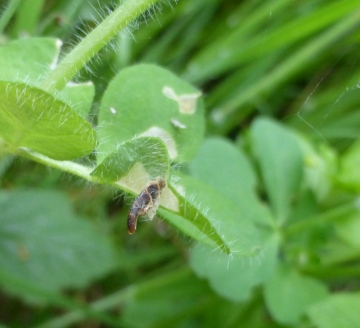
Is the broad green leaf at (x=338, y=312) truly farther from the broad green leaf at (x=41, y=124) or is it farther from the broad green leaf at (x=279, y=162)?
the broad green leaf at (x=41, y=124)

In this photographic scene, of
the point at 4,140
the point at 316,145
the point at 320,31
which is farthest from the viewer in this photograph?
the point at 320,31

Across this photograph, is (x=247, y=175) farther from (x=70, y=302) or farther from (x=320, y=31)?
(x=320, y=31)

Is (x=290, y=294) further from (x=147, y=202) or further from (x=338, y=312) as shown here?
(x=147, y=202)

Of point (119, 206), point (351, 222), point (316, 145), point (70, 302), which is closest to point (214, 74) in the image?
point (316, 145)

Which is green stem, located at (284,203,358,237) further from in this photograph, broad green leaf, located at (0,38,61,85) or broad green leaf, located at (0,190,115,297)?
broad green leaf, located at (0,38,61,85)

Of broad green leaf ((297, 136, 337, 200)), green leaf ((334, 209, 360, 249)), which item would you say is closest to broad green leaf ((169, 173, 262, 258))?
green leaf ((334, 209, 360, 249))

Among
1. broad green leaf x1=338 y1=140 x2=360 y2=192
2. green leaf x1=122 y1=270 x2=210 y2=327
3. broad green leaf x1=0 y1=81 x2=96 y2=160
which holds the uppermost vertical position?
A: broad green leaf x1=0 y1=81 x2=96 y2=160

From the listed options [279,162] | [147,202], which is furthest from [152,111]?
[279,162]
